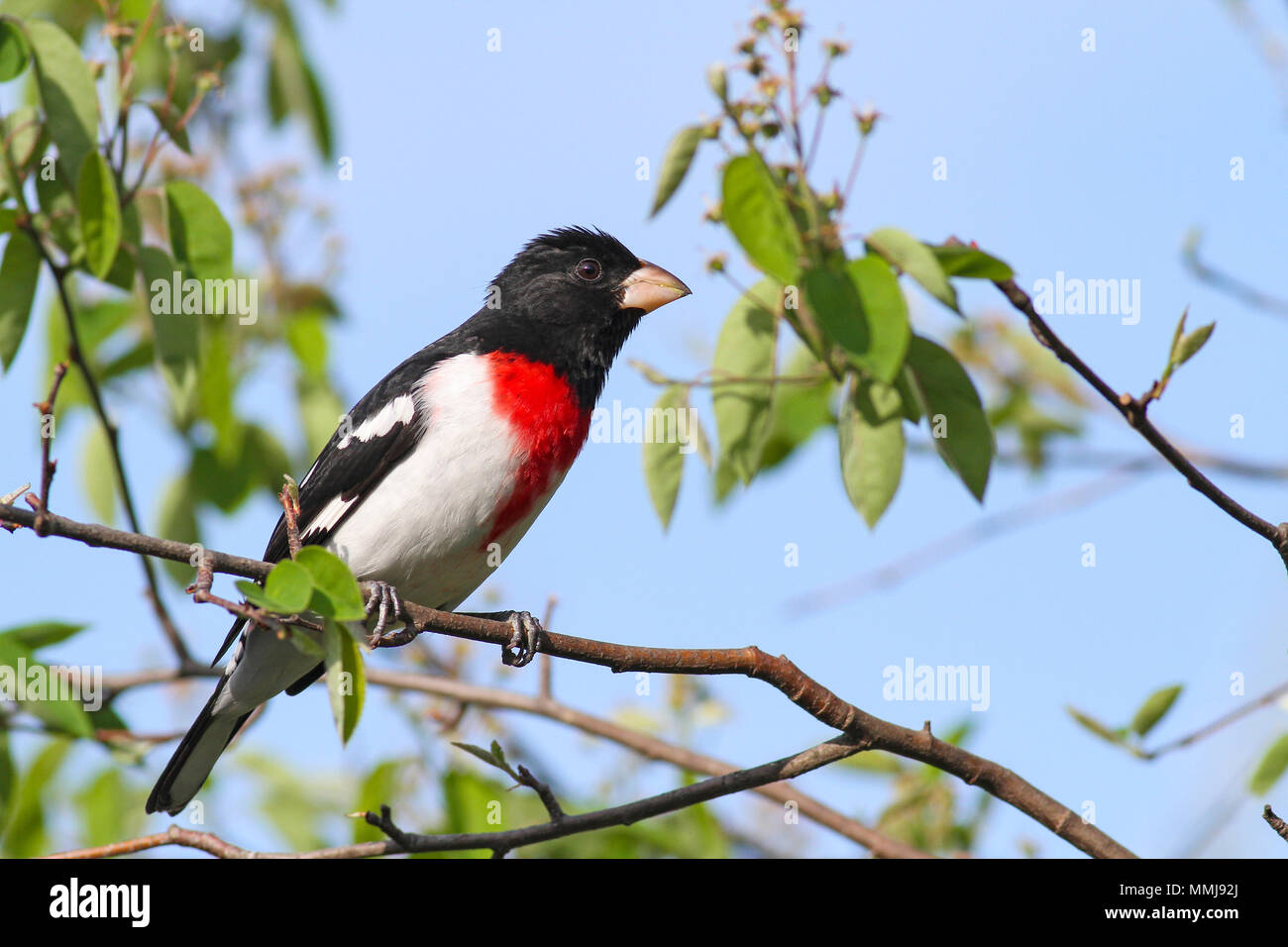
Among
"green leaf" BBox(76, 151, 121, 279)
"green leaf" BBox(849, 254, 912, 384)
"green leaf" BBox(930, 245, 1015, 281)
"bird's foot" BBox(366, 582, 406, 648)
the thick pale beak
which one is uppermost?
the thick pale beak

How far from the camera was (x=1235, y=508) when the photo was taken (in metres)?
2.73

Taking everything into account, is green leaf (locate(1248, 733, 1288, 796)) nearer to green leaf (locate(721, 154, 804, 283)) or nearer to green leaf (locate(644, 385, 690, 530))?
green leaf (locate(644, 385, 690, 530))

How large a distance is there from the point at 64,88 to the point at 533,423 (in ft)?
5.79

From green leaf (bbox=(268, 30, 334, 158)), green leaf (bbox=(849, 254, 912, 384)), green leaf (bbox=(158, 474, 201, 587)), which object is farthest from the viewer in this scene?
green leaf (bbox=(268, 30, 334, 158))

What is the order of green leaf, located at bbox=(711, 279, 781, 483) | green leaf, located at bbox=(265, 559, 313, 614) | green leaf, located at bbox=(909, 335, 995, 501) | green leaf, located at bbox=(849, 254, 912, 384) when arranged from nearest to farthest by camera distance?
green leaf, located at bbox=(265, 559, 313, 614) → green leaf, located at bbox=(849, 254, 912, 384) → green leaf, located at bbox=(909, 335, 995, 501) → green leaf, located at bbox=(711, 279, 781, 483)

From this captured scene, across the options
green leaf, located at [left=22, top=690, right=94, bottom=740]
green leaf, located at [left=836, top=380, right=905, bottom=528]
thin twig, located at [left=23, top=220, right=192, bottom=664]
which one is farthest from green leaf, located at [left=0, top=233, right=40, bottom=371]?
green leaf, located at [left=836, top=380, right=905, bottom=528]

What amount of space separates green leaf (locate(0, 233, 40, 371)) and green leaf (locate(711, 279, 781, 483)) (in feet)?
6.38

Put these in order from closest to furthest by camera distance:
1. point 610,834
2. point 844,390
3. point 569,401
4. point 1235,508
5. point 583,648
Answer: point 1235,508
point 583,648
point 844,390
point 610,834
point 569,401

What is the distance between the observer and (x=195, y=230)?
3.60 meters

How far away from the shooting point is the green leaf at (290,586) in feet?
7.04

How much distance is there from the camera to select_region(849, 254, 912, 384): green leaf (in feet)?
8.84
